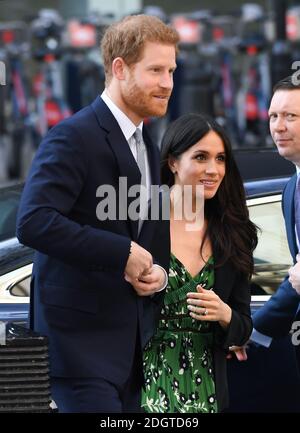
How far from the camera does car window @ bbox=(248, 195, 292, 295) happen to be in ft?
17.3

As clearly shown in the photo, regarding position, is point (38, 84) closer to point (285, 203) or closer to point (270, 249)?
point (270, 249)

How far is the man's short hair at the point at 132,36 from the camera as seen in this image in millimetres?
3990

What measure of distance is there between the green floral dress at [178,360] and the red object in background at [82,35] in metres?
12.7

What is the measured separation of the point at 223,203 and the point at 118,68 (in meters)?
0.69

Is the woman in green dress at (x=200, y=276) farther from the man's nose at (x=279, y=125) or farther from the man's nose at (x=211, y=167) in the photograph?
the man's nose at (x=279, y=125)

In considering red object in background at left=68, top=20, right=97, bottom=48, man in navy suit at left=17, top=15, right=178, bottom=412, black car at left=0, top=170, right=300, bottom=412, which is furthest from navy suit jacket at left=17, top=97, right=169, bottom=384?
red object in background at left=68, top=20, right=97, bottom=48

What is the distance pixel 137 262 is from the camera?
3.87 m

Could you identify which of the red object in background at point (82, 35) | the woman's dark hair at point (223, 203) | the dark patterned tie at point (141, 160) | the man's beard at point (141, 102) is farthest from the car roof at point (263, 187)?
the red object in background at point (82, 35)

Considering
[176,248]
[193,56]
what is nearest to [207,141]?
[176,248]

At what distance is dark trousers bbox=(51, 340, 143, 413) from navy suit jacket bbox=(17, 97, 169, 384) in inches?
1.2

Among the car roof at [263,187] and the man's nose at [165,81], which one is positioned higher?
the man's nose at [165,81]

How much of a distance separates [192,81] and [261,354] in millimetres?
11066

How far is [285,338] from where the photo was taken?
16.2 ft

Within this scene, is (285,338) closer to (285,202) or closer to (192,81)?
(285,202)
